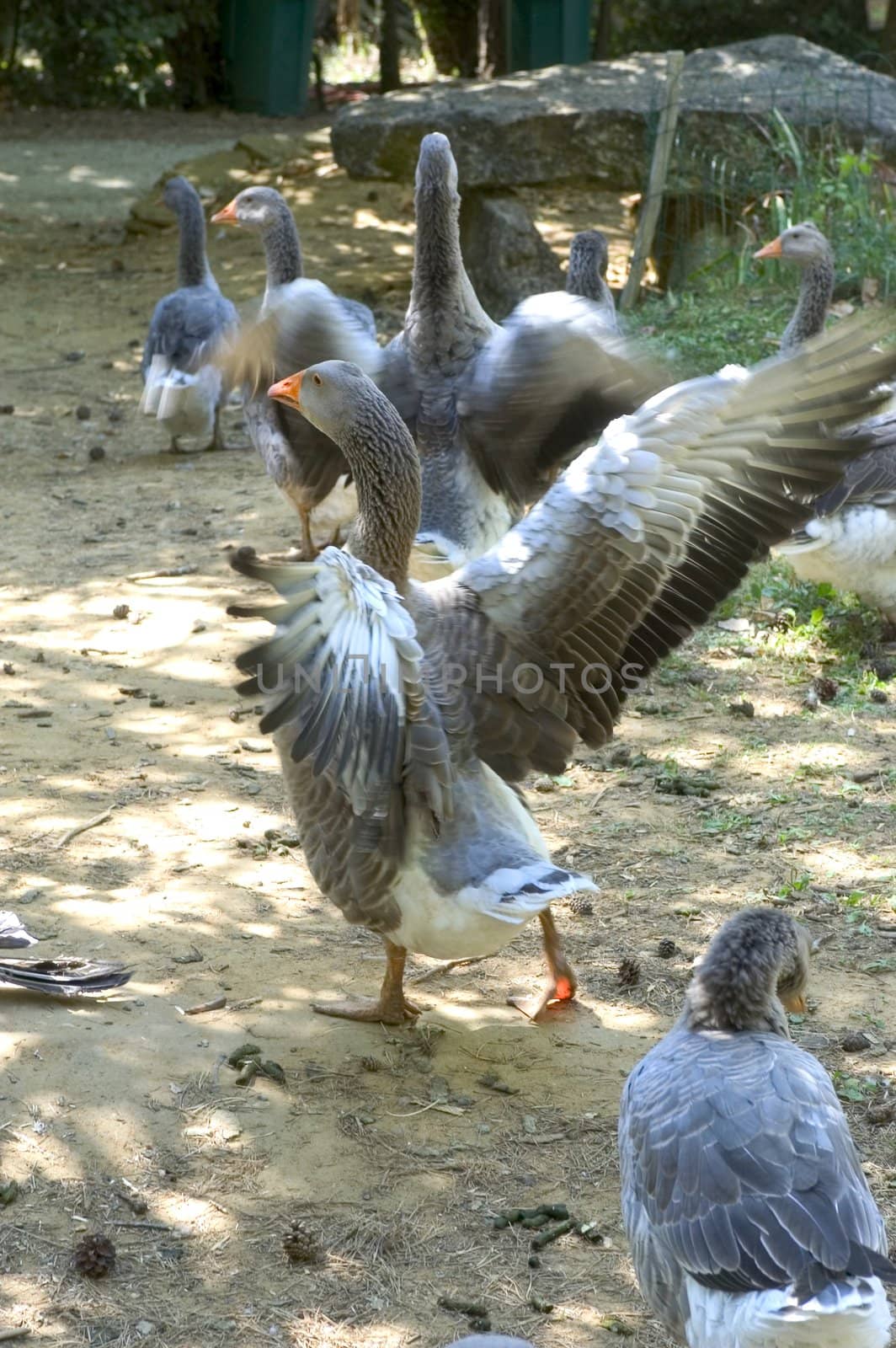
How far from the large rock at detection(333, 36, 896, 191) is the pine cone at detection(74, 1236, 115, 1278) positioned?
10.2 meters

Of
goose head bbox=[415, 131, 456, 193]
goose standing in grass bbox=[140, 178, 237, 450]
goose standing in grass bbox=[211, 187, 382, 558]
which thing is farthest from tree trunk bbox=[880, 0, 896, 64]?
goose head bbox=[415, 131, 456, 193]

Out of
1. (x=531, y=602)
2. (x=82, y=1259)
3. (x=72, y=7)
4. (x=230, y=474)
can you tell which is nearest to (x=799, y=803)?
(x=531, y=602)

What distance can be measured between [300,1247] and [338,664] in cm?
126

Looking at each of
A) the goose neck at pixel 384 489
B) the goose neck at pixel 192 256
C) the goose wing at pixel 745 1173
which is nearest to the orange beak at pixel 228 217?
the goose neck at pixel 192 256

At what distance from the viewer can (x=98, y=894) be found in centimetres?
457

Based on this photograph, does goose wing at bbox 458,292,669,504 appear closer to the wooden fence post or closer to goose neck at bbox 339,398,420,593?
goose neck at bbox 339,398,420,593

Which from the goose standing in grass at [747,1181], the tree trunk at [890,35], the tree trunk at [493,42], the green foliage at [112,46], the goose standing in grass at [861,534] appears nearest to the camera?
the goose standing in grass at [747,1181]

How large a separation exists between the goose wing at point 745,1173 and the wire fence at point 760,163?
864 centimetres

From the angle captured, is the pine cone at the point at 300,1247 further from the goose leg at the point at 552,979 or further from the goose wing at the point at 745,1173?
the goose leg at the point at 552,979

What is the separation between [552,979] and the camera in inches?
165

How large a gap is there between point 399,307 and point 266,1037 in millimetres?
9032

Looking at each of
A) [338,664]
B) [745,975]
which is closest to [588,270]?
[338,664]

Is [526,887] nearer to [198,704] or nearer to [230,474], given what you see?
[198,704]

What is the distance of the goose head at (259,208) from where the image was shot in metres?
8.14
